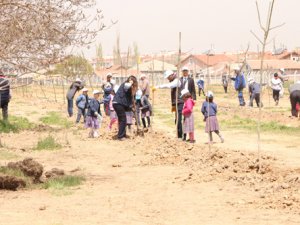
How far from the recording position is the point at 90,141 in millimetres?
15992

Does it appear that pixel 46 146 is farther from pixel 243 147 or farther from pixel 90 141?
pixel 243 147

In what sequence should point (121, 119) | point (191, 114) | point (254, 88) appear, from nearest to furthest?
point (191, 114) → point (121, 119) → point (254, 88)

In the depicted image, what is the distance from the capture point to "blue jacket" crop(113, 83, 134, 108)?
16.0m

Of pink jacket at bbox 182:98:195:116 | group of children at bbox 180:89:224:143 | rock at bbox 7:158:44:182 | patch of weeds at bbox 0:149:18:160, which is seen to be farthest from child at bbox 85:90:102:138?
rock at bbox 7:158:44:182

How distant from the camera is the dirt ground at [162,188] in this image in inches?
276

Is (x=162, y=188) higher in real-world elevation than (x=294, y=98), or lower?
lower

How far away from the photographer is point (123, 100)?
1603cm

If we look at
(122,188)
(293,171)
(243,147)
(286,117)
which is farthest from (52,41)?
(286,117)

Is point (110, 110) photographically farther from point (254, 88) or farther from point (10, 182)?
point (10, 182)

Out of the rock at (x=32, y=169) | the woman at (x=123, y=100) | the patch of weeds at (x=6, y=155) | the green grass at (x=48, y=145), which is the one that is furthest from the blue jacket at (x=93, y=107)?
the rock at (x=32, y=169)

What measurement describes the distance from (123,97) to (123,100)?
0.08 metres

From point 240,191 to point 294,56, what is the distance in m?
108

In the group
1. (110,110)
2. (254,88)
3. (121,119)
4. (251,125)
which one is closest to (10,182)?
(121,119)

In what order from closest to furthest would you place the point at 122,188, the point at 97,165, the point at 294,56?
the point at 122,188 → the point at 97,165 → the point at 294,56
